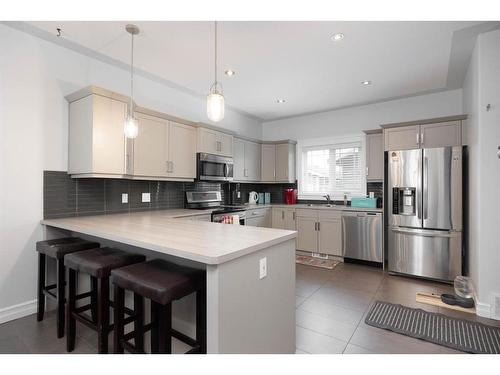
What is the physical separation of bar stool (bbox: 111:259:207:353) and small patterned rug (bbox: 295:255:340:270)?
2874 mm

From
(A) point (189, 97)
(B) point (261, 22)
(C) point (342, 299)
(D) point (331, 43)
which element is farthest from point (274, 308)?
(A) point (189, 97)

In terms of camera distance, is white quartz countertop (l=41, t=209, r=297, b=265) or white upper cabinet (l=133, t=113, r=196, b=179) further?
white upper cabinet (l=133, t=113, r=196, b=179)

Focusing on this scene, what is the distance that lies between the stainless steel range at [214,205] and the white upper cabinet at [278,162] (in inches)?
52.6

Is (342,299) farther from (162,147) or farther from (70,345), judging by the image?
(162,147)

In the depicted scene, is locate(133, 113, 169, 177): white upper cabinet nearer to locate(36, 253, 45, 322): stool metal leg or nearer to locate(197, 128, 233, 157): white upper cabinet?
locate(197, 128, 233, 157): white upper cabinet

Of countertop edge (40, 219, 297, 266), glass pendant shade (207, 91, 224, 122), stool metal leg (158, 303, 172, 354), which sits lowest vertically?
stool metal leg (158, 303, 172, 354)

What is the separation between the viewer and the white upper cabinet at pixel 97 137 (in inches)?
100

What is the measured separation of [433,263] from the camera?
335 centimetres

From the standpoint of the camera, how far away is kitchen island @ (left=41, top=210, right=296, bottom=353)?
1287mm

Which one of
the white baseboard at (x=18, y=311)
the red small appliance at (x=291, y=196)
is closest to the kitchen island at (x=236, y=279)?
the white baseboard at (x=18, y=311)

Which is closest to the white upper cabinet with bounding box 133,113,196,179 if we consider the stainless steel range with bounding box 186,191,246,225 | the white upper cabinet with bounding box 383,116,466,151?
the stainless steel range with bounding box 186,191,246,225

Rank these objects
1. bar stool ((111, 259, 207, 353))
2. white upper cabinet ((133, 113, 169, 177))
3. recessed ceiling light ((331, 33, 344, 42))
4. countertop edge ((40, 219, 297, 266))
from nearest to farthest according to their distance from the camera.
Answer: countertop edge ((40, 219, 297, 266)) < bar stool ((111, 259, 207, 353)) < recessed ceiling light ((331, 33, 344, 42)) < white upper cabinet ((133, 113, 169, 177))

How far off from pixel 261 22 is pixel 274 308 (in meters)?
2.29

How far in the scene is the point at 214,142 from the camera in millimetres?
4016
